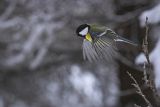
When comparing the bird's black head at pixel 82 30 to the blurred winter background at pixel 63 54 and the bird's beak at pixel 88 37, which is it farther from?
the blurred winter background at pixel 63 54

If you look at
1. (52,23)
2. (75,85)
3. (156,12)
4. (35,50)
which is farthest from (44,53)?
(156,12)

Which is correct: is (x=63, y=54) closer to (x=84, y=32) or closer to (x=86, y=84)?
(x=86, y=84)

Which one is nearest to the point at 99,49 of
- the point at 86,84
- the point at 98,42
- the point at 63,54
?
the point at 98,42

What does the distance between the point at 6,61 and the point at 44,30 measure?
1.16 metres

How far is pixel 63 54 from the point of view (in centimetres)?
756

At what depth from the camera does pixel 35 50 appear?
7500mm

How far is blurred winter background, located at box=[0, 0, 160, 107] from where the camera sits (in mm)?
6000

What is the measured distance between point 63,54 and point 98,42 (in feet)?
16.1

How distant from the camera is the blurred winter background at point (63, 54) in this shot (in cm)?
600

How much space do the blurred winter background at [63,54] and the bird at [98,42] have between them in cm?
147

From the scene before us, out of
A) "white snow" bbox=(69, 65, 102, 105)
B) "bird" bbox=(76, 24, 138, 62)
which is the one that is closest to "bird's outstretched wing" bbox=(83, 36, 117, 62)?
"bird" bbox=(76, 24, 138, 62)

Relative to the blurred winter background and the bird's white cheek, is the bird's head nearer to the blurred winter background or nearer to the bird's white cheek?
the bird's white cheek

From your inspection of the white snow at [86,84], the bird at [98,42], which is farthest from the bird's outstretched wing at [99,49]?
the white snow at [86,84]

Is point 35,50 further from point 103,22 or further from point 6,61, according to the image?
point 103,22
